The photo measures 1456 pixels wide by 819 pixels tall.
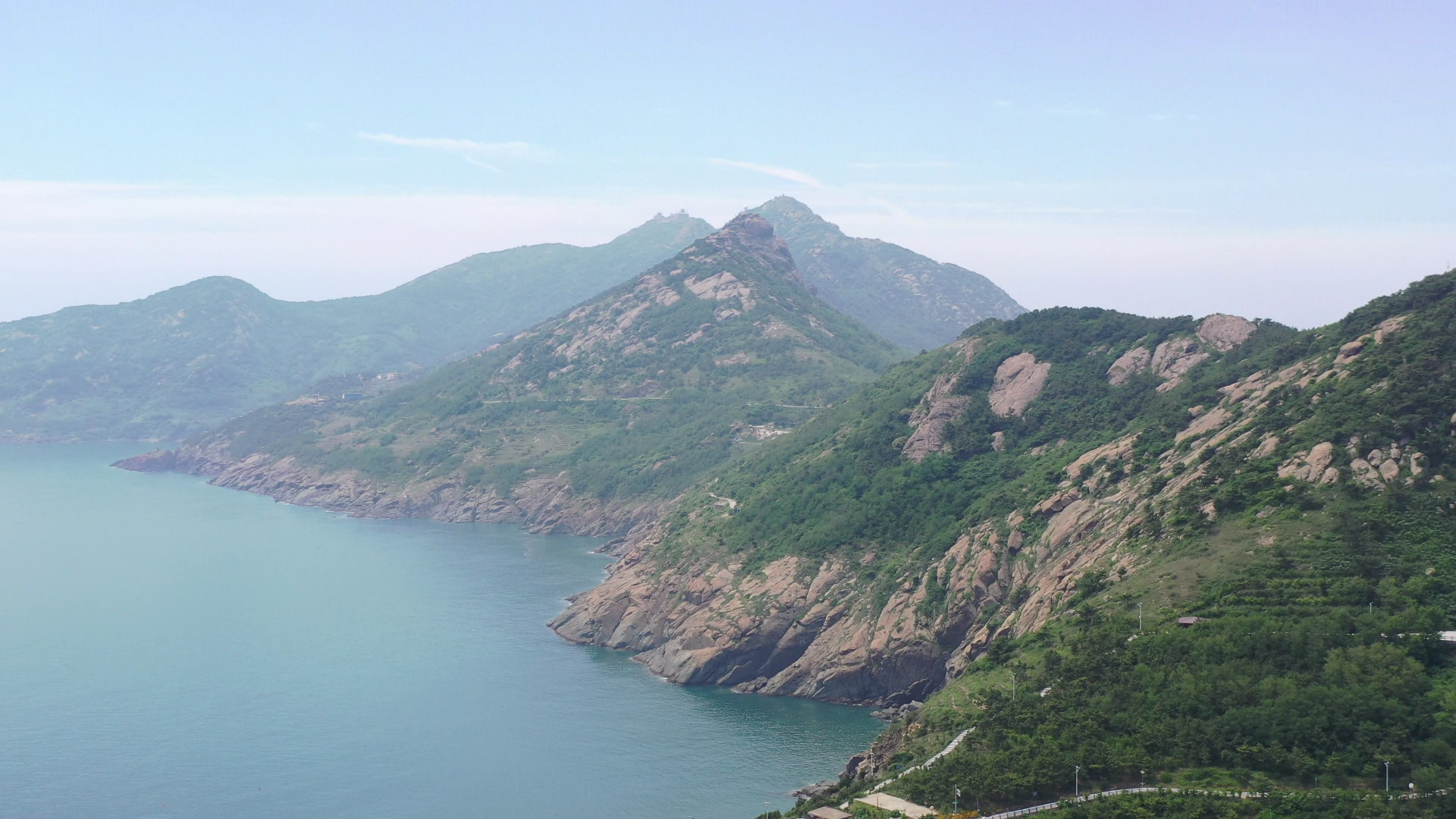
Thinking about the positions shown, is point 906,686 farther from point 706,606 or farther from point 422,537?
point 422,537

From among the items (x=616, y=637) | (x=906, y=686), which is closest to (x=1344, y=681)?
(x=906, y=686)

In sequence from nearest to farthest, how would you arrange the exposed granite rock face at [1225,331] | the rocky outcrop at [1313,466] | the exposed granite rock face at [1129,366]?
the rocky outcrop at [1313,466] < the exposed granite rock face at [1225,331] < the exposed granite rock face at [1129,366]

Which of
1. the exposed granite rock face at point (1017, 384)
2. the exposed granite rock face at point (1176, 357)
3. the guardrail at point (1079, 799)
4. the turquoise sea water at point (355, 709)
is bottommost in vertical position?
the turquoise sea water at point (355, 709)

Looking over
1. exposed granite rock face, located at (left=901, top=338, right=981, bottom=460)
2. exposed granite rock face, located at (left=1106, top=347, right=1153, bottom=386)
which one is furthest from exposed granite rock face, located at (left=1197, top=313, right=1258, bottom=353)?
exposed granite rock face, located at (left=901, top=338, right=981, bottom=460)

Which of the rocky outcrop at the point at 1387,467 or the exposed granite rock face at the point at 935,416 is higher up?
the exposed granite rock face at the point at 935,416

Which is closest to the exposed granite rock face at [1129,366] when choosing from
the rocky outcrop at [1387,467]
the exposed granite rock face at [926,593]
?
the exposed granite rock face at [926,593]

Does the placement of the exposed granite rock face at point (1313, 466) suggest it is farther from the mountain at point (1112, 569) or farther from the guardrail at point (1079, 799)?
the guardrail at point (1079, 799)

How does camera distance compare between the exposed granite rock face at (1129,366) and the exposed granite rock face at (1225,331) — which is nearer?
the exposed granite rock face at (1225,331)
